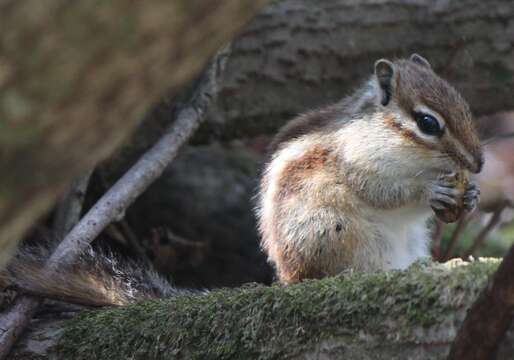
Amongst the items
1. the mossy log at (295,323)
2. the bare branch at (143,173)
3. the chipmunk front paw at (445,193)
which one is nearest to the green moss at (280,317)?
the mossy log at (295,323)

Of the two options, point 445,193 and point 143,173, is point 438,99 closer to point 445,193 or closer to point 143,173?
point 445,193

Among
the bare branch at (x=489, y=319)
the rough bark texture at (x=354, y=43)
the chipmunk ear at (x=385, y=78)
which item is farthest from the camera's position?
the rough bark texture at (x=354, y=43)

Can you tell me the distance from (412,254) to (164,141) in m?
1.19

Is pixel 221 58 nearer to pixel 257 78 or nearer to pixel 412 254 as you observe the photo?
pixel 257 78

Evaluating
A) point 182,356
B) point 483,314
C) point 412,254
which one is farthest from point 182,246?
point 483,314

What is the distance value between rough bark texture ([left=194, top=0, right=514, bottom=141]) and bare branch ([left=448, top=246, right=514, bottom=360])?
2.75m

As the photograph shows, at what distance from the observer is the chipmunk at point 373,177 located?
3.24 meters

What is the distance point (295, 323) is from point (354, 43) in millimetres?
2307

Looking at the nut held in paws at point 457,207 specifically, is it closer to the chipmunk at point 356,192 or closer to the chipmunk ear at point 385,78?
the chipmunk at point 356,192

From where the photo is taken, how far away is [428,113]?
3295 millimetres

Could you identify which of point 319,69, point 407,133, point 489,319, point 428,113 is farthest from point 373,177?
point 489,319

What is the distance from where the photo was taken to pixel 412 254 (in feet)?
11.6

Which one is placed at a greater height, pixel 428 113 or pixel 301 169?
pixel 428 113

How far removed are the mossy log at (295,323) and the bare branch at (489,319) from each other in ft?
0.50
